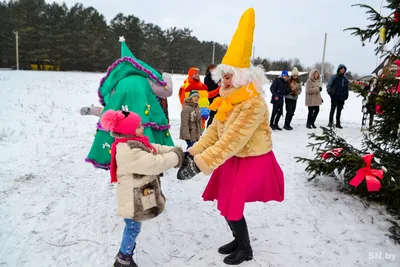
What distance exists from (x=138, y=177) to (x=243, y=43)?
155 centimetres

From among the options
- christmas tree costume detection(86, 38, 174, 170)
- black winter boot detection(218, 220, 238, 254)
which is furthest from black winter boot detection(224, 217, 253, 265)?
christmas tree costume detection(86, 38, 174, 170)

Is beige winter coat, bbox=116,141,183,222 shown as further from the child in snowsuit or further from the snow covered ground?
the snow covered ground

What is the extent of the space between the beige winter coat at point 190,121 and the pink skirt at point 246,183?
316cm

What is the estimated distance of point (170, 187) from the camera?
489 centimetres

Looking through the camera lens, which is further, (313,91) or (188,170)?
(313,91)

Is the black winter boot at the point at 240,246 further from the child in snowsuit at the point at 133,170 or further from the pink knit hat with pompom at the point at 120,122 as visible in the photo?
the pink knit hat with pompom at the point at 120,122

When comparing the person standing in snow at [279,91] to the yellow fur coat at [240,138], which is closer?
the yellow fur coat at [240,138]

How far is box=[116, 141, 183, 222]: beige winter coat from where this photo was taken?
8.32 ft

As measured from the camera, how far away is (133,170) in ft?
8.36

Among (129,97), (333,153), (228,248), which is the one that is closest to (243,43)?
(129,97)

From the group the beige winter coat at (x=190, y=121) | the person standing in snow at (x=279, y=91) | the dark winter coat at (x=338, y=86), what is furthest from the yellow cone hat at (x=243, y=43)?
the dark winter coat at (x=338, y=86)

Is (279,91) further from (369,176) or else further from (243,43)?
(243,43)

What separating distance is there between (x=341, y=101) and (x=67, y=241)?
8730 millimetres

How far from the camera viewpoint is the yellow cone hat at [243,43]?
270 cm
